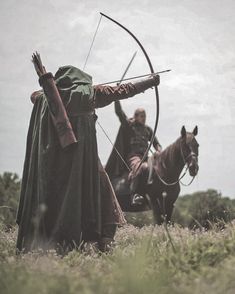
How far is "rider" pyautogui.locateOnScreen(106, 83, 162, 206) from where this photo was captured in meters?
9.20

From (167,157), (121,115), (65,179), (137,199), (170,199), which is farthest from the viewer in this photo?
(121,115)

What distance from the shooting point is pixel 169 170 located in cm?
878

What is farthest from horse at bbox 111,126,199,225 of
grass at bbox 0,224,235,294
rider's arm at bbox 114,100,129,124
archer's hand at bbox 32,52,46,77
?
grass at bbox 0,224,235,294

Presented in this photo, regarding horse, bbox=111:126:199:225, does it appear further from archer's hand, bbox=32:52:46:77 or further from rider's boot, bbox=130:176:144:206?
archer's hand, bbox=32:52:46:77

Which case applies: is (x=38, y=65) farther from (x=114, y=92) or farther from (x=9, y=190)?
(x=9, y=190)

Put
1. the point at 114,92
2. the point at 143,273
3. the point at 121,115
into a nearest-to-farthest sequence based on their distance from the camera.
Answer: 1. the point at 143,273
2. the point at 114,92
3. the point at 121,115

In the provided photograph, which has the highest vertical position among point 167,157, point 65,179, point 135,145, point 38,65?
point 38,65

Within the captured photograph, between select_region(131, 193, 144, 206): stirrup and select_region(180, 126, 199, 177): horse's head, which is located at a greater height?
select_region(180, 126, 199, 177): horse's head

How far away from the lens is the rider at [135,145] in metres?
9.20

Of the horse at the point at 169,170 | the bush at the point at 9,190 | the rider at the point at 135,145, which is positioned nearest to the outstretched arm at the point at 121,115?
the rider at the point at 135,145

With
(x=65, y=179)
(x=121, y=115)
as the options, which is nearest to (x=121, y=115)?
(x=121, y=115)

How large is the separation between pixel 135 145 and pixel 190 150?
1.36 meters

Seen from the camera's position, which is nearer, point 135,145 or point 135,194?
point 135,194

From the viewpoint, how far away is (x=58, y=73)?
17.1 ft
